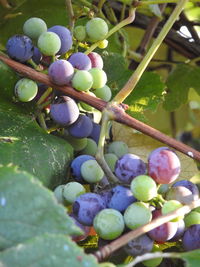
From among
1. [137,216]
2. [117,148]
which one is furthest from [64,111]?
[137,216]

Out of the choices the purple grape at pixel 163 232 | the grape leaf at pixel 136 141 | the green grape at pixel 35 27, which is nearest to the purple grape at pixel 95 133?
the grape leaf at pixel 136 141

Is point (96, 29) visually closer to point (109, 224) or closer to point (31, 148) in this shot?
point (31, 148)

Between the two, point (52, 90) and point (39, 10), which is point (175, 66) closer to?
point (39, 10)

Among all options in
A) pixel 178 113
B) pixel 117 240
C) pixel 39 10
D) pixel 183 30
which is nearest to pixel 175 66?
pixel 183 30

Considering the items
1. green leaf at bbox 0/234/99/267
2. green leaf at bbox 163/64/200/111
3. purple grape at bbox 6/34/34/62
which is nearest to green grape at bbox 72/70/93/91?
purple grape at bbox 6/34/34/62

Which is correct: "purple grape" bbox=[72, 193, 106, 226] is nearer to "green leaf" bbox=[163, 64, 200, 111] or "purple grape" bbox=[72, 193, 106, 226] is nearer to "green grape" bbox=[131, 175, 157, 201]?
"green grape" bbox=[131, 175, 157, 201]
